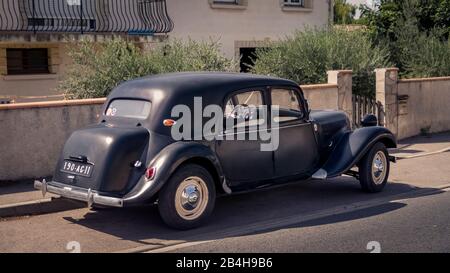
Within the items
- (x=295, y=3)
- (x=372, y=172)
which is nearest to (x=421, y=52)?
(x=295, y=3)

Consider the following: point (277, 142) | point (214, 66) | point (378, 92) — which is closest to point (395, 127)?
point (378, 92)

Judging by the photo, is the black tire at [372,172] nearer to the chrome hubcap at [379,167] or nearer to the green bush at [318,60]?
the chrome hubcap at [379,167]

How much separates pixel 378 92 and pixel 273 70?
2.33m

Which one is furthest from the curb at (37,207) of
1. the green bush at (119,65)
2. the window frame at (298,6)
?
the window frame at (298,6)

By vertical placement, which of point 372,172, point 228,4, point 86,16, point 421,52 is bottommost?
point 372,172

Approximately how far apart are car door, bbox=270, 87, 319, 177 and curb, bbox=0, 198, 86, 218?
8.70 feet

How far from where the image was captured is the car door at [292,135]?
7.88 metres

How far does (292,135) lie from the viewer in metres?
8.02

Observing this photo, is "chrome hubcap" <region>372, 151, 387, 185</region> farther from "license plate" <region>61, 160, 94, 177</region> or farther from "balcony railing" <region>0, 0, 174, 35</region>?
"balcony railing" <region>0, 0, 174, 35</region>

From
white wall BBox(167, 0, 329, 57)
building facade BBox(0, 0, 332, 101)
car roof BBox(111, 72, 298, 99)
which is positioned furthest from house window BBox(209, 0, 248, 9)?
car roof BBox(111, 72, 298, 99)

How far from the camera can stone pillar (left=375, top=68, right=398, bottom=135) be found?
539 inches

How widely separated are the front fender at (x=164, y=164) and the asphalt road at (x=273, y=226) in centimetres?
48

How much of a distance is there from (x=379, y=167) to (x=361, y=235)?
231 centimetres

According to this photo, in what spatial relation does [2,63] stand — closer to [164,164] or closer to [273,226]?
[164,164]
